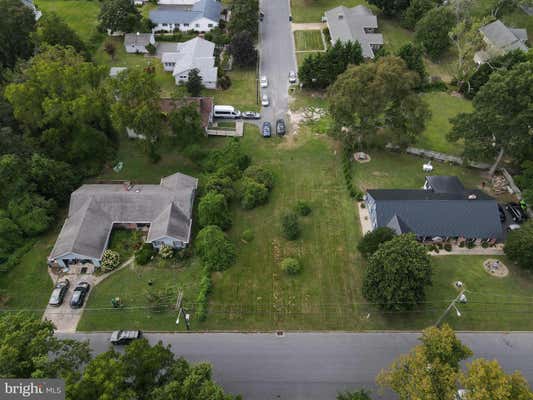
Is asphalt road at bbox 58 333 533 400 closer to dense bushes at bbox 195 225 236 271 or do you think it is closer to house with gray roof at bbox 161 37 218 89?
dense bushes at bbox 195 225 236 271

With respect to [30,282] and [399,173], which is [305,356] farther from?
[30,282]

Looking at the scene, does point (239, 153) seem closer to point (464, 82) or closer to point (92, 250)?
point (92, 250)


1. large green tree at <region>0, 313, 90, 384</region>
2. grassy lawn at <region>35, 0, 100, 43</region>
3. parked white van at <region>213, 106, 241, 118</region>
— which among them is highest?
grassy lawn at <region>35, 0, 100, 43</region>

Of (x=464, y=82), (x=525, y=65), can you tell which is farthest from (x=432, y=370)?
(x=464, y=82)

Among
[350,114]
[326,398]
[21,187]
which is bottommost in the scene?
[326,398]

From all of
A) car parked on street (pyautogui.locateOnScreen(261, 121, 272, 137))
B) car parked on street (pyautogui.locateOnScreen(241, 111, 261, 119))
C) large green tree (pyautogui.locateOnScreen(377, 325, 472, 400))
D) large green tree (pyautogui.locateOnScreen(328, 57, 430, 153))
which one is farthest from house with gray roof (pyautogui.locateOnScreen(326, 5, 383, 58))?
large green tree (pyautogui.locateOnScreen(377, 325, 472, 400))

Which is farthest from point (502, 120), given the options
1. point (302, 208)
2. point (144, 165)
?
point (144, 165)
